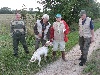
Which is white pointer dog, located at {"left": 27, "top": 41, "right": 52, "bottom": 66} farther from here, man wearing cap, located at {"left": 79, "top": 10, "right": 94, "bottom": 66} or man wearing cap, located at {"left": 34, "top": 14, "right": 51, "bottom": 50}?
man wearing cap, located at {"left": 79, "top": 10, "right": 94, "bottom": 66}

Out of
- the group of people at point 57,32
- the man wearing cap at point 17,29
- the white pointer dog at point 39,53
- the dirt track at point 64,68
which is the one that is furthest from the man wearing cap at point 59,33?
the man wearing cap at point 17,29

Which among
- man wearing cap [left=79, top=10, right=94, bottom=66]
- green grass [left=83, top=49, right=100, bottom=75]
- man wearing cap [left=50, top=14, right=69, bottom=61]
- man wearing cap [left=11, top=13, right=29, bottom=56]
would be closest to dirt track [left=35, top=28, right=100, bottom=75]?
green grass [left=83, top=49, right=100, bottom=75]

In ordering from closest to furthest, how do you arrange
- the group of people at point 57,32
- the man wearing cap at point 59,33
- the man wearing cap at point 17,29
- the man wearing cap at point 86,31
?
1. the man wearing cap at point 86,31
2. the group of people at point 57,32
3. the man wearing cap at point 59,33
4. the man wearing cap at point 17,29

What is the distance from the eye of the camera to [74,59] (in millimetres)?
11891

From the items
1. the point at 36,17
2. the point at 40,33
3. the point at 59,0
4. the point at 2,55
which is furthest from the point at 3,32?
the point at 40,33

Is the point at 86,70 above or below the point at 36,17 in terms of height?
below

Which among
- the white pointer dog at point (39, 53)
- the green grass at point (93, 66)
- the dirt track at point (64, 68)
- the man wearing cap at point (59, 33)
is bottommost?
the dirt track at point (64, 68)

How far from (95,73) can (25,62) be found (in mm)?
2798

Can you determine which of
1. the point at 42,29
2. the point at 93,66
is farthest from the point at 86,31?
the point at 42,29

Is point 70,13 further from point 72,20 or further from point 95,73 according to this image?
point 95,73

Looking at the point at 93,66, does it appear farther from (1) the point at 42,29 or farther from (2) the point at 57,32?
(1) the point at 42,29

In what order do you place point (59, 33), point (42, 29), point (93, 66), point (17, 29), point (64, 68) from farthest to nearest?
1. point (17, 29)
2. point (59, 33)
3. point (42, 29)
4. point (64, 68)
5. point (93, 66)

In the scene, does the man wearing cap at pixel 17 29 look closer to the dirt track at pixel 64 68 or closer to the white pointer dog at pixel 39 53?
the white pointer dog at pixel 39 53

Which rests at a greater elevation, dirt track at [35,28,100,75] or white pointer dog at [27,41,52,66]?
white pointer dog at [27,41,52,66]
